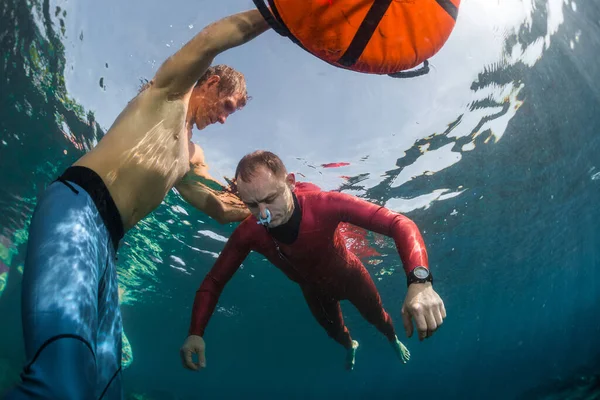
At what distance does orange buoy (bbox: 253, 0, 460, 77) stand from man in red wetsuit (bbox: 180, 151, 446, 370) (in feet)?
6.08

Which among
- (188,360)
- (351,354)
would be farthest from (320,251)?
(351,354)

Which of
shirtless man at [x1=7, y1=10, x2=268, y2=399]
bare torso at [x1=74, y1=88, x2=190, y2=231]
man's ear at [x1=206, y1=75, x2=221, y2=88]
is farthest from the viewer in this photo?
man's ear at [x1=206, y1=75, x2=221, y2=88]

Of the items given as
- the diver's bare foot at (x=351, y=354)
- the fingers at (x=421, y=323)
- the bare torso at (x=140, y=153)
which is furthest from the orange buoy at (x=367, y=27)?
the diver's bare foot at (x=351, y=354)

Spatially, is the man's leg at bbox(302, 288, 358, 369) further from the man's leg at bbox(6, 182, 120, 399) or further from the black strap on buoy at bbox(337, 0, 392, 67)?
the black strap on buoy at bbox(337, 0, 392, 67)

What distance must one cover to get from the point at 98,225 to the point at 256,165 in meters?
2.08

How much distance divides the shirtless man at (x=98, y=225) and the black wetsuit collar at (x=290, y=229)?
1.64 m

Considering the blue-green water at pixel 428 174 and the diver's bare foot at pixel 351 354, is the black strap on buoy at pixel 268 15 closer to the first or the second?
the blue-green water at pixel 428 174

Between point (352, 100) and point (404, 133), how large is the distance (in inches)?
99.4

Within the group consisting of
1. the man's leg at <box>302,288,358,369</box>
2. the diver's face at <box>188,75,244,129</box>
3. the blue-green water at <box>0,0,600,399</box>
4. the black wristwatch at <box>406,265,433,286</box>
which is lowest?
the black wristwatch at <box>406,265,433,286</box>

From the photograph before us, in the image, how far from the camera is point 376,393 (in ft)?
395

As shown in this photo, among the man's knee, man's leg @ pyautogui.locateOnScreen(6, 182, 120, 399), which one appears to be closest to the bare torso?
man's leg @ pyautogui.locateOnScreen(6, 182, 120, 399)

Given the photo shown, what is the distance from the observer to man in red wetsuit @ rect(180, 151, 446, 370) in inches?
120

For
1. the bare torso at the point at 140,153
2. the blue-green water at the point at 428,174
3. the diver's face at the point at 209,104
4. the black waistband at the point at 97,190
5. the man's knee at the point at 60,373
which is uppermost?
the blue-green water at the point at 428,174

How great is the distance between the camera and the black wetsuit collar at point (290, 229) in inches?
195
